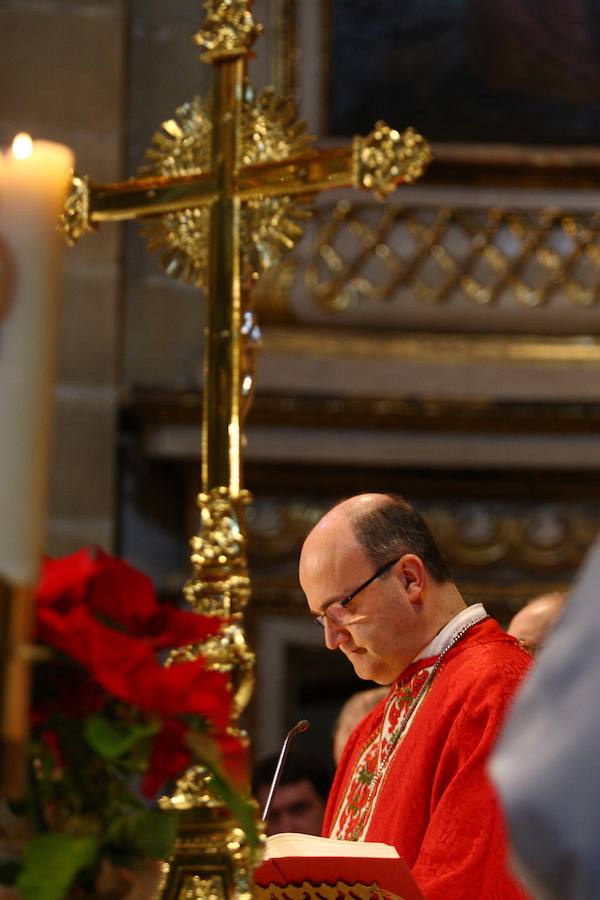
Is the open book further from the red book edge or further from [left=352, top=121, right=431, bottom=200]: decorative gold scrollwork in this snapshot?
[left=352, top=121, right=431, bottom=200]: decorative gold scrollwork

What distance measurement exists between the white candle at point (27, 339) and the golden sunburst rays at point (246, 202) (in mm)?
831

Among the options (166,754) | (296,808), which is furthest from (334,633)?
(296,808)

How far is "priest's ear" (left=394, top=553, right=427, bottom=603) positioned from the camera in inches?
101

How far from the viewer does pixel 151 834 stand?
1234 mm

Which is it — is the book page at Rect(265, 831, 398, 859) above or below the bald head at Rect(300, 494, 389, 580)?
below

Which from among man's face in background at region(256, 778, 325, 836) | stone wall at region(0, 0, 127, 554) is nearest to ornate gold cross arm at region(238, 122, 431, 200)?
man's face in background at region(256, 778, 325, 836)

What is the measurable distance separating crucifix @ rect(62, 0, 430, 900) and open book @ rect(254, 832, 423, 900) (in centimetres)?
30

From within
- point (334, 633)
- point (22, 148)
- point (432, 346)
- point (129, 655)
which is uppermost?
point (22, 148)

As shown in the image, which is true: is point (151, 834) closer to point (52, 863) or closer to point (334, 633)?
point (52, 863)

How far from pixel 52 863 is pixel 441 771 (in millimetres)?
1199

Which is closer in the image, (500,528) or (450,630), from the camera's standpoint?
(450,630)

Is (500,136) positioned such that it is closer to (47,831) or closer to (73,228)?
(73,228)

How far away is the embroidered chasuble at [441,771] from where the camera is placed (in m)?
2.08

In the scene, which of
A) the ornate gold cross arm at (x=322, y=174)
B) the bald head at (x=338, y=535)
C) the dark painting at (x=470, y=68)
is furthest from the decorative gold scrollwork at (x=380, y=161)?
the dark painting at (x=470, y=68)
